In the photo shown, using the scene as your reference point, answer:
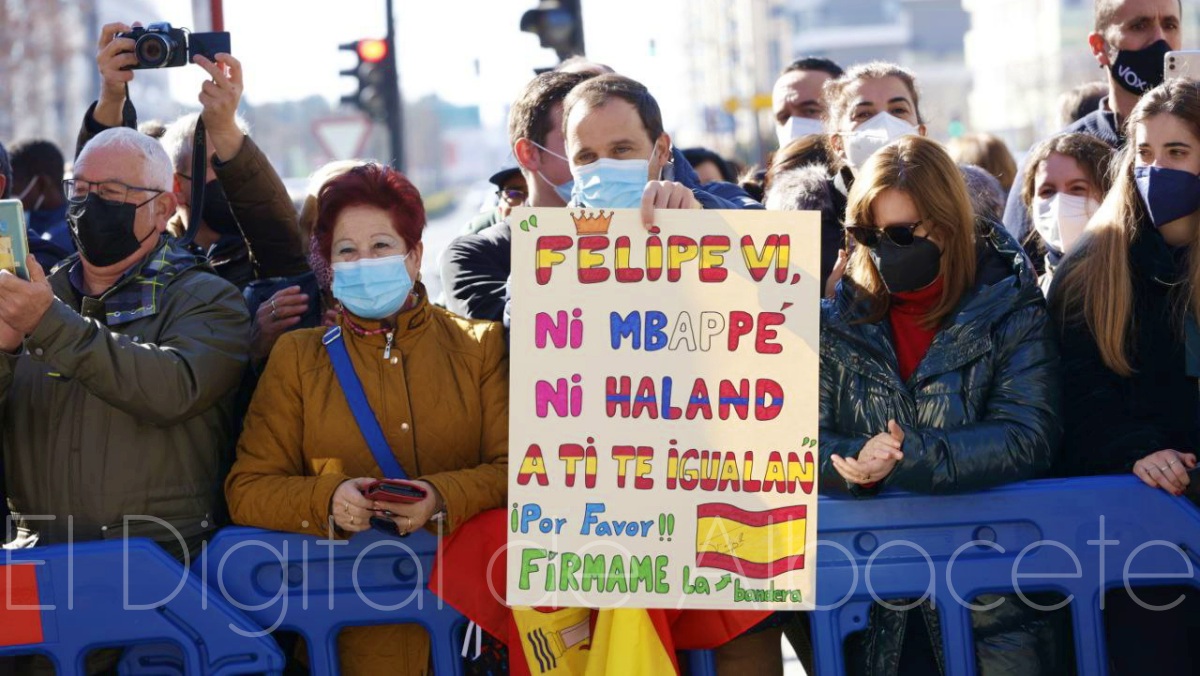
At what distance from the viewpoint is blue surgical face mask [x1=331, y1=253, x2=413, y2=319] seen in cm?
399

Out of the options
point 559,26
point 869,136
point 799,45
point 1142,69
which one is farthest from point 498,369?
point 799,45

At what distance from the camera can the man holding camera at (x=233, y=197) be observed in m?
4.57

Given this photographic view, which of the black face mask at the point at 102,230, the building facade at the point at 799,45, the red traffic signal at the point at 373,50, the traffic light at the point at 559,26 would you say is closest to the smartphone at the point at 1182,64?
the black face mask at the point at 102,230

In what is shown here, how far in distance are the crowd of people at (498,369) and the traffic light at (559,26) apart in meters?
7.60

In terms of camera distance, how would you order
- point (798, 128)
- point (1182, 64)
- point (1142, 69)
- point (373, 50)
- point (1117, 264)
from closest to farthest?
point (1117, 264) → point (1182, 64) → point (1142, 69) → point (798, 128) → point (373, 50)

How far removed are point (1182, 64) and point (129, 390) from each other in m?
3.18

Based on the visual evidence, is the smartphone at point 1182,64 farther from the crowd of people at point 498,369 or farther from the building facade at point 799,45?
the building facade at point 799,45

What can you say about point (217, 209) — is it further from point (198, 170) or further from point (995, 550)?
point (995, 550)

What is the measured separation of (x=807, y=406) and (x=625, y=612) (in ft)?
2.23

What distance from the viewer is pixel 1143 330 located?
396cm

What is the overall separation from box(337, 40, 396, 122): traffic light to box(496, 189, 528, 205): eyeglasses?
10210mm

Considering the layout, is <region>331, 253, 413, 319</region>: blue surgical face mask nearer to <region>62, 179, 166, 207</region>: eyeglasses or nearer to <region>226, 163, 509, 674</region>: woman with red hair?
<region>226, 163, 509, 674</region>: woman with red hair

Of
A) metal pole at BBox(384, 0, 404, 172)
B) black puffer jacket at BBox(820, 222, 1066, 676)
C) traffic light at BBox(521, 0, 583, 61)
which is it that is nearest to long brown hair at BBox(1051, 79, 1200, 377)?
black puffer jacket at BBox(820, 222, 1066, 676)

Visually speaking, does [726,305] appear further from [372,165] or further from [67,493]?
[67,493]
